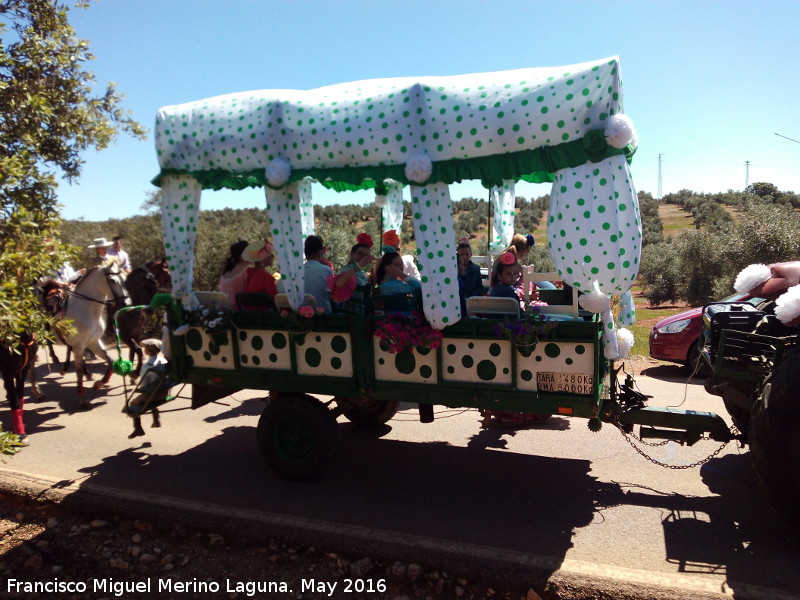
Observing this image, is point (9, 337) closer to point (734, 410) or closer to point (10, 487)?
point (10, 487)

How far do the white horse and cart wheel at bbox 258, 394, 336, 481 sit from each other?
4333 mm

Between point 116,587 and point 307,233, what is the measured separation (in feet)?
14.0

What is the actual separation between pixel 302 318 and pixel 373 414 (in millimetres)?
2119

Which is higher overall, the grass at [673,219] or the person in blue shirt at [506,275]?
the grass at [673,219]

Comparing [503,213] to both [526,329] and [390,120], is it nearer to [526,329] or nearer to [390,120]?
[390,120]

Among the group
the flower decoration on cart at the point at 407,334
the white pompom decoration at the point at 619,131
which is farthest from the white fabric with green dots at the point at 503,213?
the white pompom decoration at the point at 619,131

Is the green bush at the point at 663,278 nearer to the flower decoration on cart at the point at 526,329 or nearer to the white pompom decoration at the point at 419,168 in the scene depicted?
the flower decoration on cart at the point at 526,329

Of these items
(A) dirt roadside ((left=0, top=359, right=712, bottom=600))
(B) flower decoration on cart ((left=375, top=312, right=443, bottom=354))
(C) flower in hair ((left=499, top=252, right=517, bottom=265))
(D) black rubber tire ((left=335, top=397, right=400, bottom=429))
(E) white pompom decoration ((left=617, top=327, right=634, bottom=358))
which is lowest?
(A) dirt roadside ((left=0, top=359, right=712, bottom=600))

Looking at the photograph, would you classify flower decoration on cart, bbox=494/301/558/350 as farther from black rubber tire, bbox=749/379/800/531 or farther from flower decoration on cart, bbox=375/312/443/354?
black rubber tire, bbox=749/379/800/531

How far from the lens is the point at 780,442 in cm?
360

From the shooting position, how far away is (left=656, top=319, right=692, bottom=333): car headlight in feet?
28.2

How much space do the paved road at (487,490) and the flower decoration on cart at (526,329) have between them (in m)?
1.43

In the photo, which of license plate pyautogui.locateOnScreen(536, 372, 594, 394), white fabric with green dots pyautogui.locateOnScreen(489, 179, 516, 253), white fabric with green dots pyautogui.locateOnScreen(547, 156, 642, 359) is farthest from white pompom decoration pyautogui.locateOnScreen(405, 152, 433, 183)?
white fabric with green dots pyautogui.locateOnScreen(489, 179, 516, 253)

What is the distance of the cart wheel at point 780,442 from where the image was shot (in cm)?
356
